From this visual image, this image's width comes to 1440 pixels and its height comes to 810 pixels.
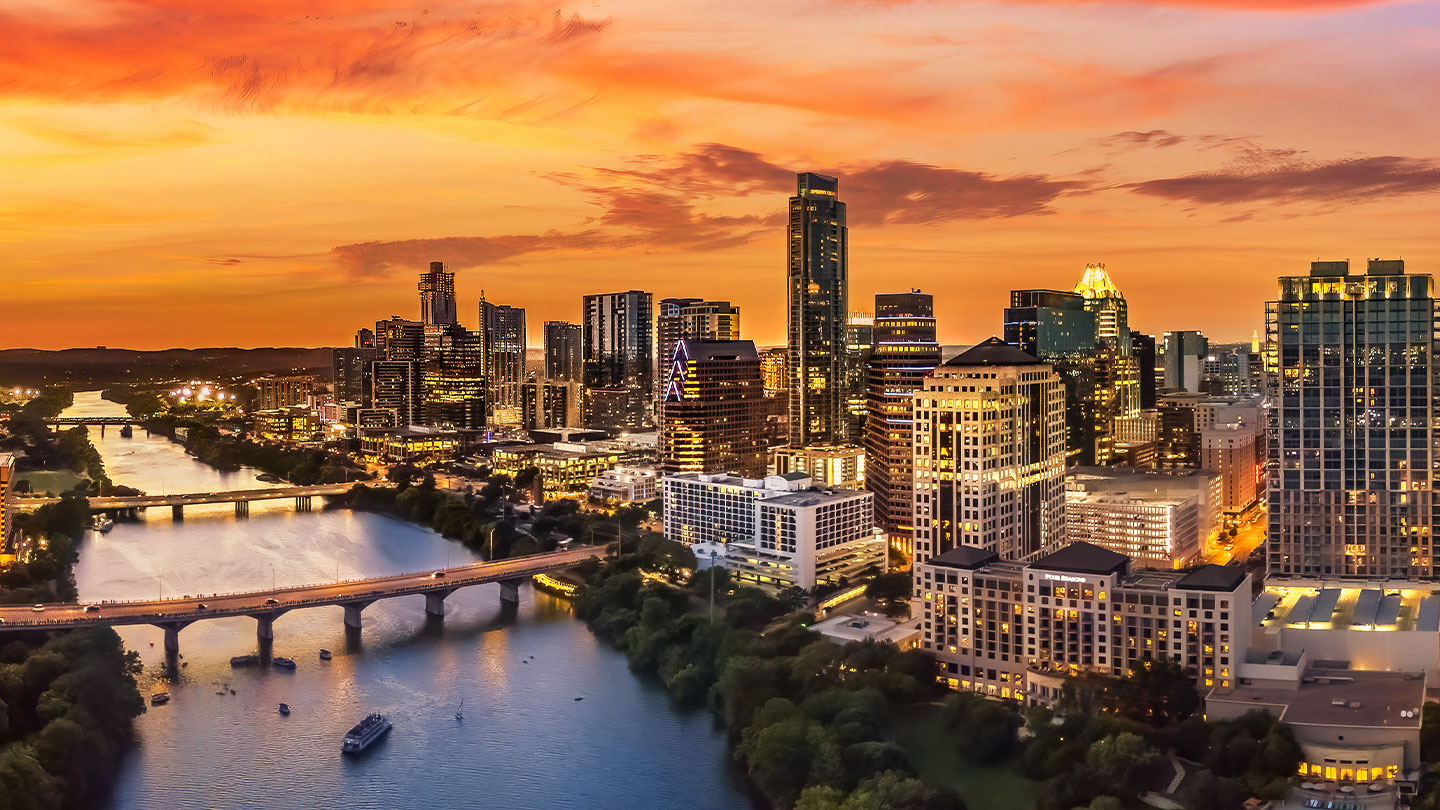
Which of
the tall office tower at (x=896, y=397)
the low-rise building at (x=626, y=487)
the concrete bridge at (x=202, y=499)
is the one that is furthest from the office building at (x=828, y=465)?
the concrete bridge at (x=202, y=499)

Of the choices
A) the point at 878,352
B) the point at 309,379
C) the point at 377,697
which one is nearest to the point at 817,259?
the point at 878,352

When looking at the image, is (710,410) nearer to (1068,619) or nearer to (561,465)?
(561,465)

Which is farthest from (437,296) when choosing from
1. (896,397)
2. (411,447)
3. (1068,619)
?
(1068,619)

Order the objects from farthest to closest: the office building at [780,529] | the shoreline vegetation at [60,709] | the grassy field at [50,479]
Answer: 1. the grassy field at [50,479]
2. the office building at [780,529]
3. the shoreline vegetation at [60,709]

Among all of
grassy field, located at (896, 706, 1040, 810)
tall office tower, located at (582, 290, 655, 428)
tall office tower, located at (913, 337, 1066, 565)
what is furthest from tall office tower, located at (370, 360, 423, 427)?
Answer: grassy field, located at (896, 706, 1040, 810)

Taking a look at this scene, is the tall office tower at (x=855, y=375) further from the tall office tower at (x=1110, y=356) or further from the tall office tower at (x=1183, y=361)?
the tall office tower at (x=1183, y=361)

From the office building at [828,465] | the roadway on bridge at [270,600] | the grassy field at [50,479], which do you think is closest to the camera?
the roadway on bridge at [270,600]

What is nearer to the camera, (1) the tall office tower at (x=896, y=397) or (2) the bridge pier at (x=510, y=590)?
(2) the bridge pier at (x=510, y=590)

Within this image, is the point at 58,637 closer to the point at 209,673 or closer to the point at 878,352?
the point at 209,673
